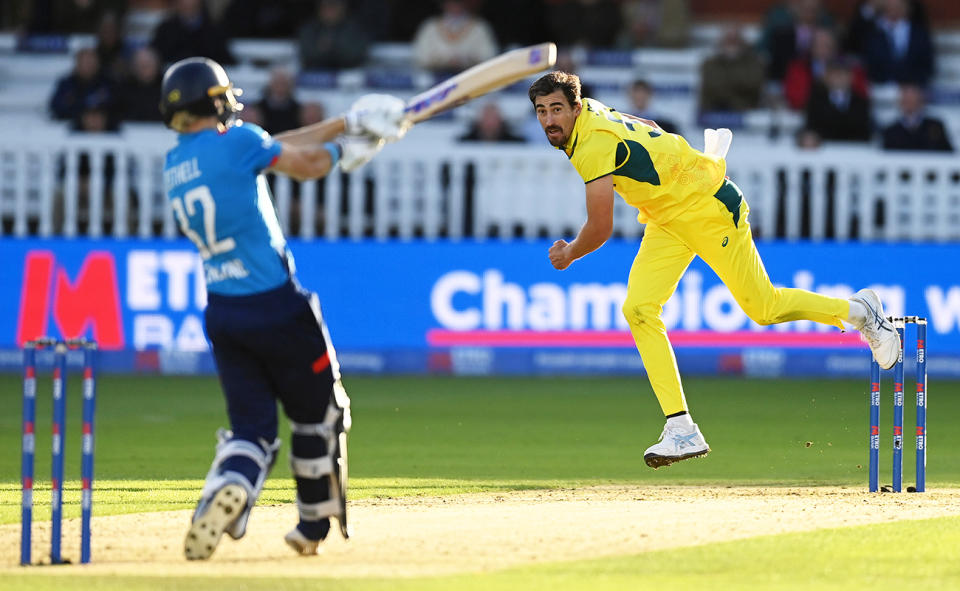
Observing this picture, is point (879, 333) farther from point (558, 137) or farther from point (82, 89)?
point (82, 89)

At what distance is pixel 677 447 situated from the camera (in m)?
8.58

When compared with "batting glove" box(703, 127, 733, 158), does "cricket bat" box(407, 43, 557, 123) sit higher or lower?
higher

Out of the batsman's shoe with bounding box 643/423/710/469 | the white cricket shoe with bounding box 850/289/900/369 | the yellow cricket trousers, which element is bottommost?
the batsman's shoe with bounding box 643/423/710/469

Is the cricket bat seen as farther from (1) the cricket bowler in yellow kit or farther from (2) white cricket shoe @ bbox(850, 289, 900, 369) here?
(2) white cricket shoe @ bbox(850, 289, 900, 369)

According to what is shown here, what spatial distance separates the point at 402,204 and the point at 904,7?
6910mm

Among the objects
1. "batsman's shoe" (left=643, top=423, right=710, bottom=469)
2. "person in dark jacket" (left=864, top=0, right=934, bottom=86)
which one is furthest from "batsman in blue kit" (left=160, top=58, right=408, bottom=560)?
"person in dark jacket" (left=864, top=0, right=934, bottom=86)

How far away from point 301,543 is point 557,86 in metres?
2.87

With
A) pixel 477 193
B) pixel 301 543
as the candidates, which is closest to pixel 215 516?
pixel 301 543

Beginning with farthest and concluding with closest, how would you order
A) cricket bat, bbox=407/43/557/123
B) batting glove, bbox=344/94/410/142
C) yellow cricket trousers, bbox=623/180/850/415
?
yellow cricket trousers, bbox=623/180/850/415 < cricket bat, bbox=407/43/557/123 < batting glove, bbox=344/94/410/142

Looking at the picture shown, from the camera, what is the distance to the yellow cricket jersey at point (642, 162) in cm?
841

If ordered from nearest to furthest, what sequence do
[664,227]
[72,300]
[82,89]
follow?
[664,227] < [72,300] < [82,89]

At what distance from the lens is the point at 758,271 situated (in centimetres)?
887

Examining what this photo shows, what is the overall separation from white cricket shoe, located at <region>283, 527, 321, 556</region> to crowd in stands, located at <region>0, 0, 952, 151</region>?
9849 millimetres

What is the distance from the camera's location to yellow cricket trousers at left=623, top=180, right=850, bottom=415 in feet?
28.6
